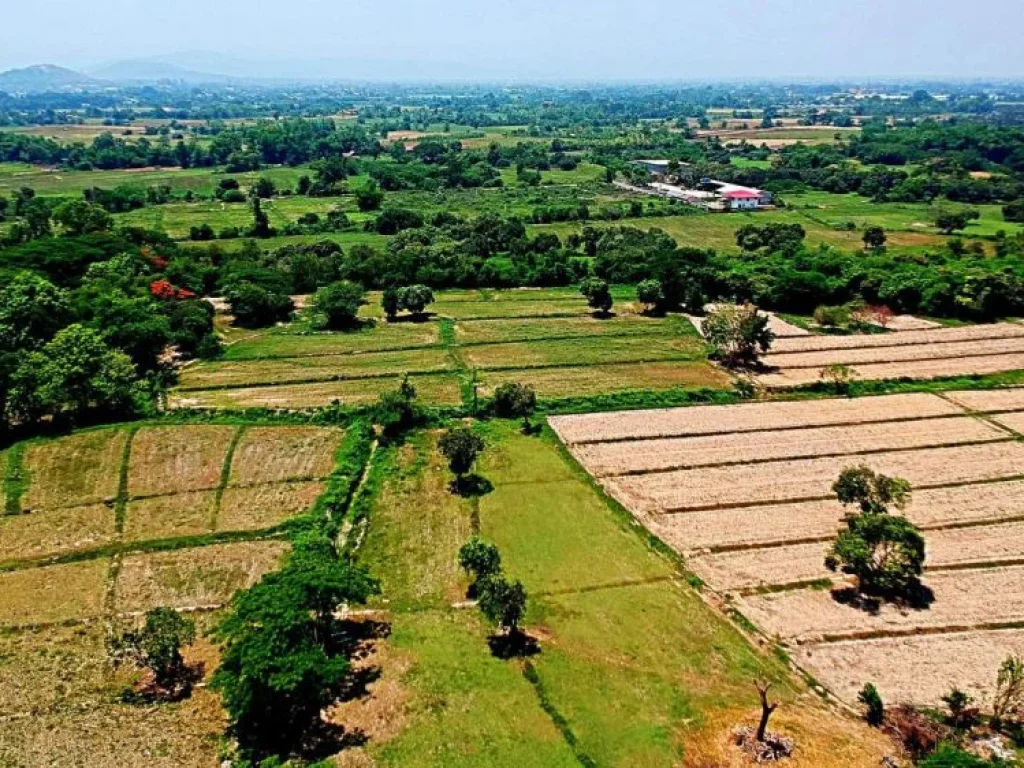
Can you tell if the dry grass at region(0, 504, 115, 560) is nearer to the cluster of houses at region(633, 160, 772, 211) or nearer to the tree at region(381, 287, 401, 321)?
the tree at region(381, 287, 401, 321)

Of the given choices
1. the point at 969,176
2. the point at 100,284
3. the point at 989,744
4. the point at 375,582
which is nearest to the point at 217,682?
the point at 375,582

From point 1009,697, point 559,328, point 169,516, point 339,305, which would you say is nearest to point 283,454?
point 169,516

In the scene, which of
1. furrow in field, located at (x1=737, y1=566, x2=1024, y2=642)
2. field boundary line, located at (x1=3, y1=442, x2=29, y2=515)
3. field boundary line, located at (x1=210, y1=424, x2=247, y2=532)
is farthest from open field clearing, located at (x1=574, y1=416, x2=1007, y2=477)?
field boundary line, located at (x1=3, y1=442, x2=29, y2=515)

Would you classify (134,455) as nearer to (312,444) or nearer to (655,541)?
(312,444)

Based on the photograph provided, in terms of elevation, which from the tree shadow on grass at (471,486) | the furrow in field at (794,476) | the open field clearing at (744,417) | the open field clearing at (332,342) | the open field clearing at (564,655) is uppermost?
the open field clearing at (332,342)

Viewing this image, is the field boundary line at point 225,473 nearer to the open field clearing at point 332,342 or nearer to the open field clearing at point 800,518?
the open field clearing at point 332,342

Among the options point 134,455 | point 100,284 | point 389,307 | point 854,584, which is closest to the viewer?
point 854,584

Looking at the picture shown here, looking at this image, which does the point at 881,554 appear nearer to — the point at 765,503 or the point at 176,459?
the point at 765,503

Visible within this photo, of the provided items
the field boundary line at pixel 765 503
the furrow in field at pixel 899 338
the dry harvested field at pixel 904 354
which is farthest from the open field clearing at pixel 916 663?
the furrow in field at pixel 899 338
